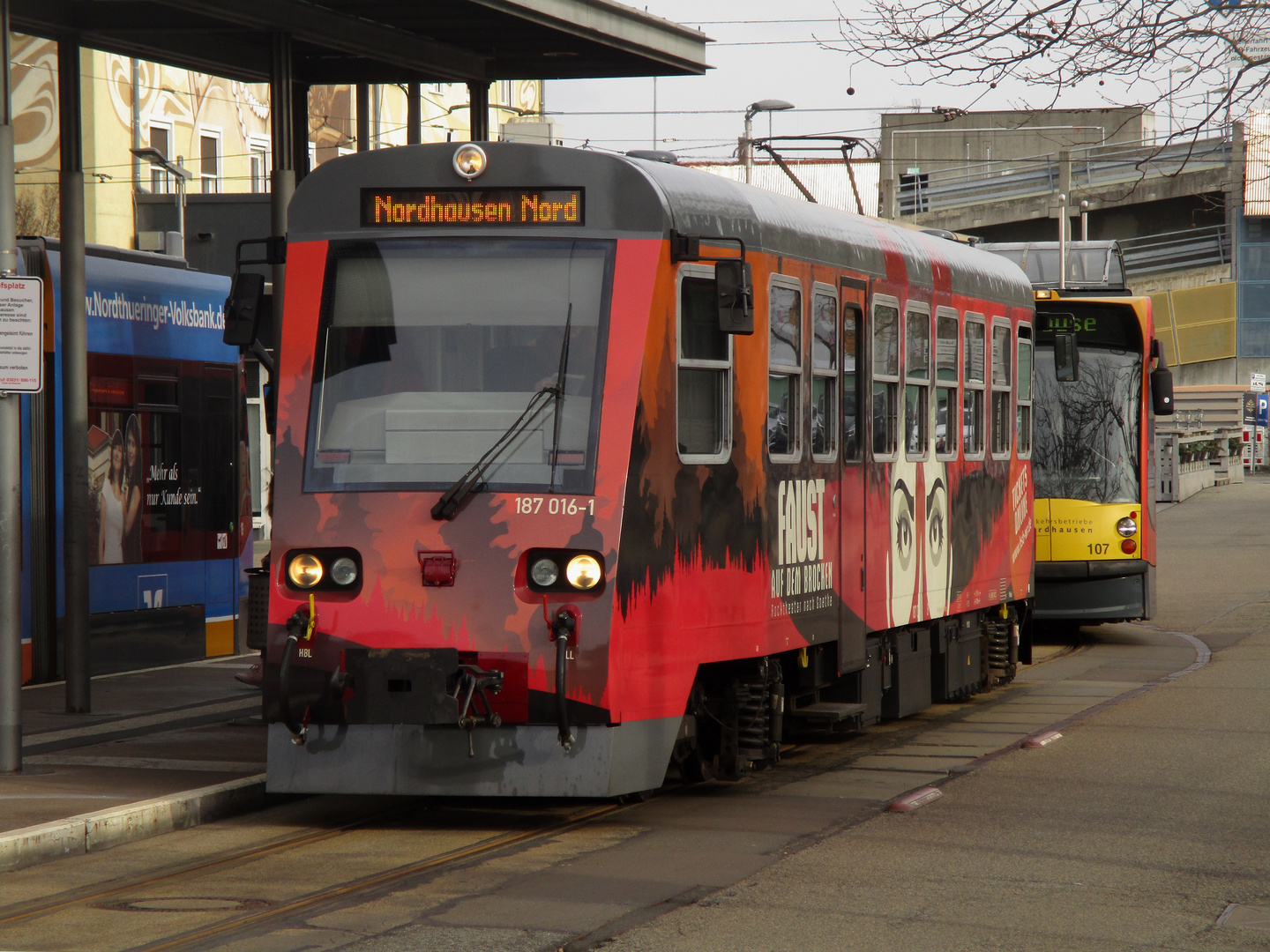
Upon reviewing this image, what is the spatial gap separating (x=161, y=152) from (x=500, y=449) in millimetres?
25280

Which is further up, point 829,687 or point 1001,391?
point 1001,391

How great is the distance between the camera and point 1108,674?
16438 mm

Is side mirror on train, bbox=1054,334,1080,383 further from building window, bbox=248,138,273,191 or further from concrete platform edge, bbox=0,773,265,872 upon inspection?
building window, bbox=248,138,273,191

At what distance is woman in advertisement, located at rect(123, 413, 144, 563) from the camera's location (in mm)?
14500

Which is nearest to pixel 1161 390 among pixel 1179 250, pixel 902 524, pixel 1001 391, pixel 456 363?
pixel 1001 391

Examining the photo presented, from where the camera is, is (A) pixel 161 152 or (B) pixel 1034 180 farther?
(B) pixel 1034 180

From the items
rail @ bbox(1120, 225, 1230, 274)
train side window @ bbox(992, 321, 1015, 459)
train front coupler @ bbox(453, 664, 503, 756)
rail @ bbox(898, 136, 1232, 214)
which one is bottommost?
train front coupler @ bbox(453, 664, 503, 756)

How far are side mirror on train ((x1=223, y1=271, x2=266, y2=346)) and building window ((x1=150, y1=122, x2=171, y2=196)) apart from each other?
23.5 meters

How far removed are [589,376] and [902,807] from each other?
2760 mm

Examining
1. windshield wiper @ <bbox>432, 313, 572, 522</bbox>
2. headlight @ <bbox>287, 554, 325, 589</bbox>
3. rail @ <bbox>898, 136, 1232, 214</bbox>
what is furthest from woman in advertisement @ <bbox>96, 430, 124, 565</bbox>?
rail @ <bbox>898, 136, 1232, 214</bbox>

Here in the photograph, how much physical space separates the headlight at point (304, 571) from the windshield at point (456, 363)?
0.34 m

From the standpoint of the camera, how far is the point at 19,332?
9.71 m

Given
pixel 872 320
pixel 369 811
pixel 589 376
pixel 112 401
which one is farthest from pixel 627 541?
pixel 112 401

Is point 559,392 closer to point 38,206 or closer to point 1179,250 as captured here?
point 38,206
